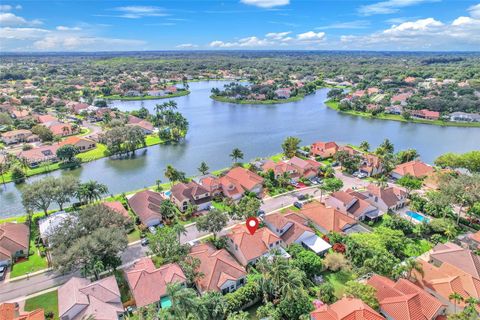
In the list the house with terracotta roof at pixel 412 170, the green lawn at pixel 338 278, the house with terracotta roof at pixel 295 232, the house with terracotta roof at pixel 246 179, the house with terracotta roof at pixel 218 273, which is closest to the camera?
the house with terracotta roof at pixel 218 273

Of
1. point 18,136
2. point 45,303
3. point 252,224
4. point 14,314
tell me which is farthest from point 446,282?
point 18,136

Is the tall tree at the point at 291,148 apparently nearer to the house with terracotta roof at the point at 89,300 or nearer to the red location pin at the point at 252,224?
the red location pin at the point at 252,224

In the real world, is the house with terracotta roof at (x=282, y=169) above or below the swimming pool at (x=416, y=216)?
above

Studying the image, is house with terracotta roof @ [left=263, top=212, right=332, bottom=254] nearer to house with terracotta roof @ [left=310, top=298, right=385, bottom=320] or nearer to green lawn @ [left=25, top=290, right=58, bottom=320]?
house with terracotta roof @ [left=310, top=298, right=385, bottom=320]

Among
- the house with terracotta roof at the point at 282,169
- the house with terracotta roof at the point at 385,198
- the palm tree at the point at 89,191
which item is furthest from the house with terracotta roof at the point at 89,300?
the house with terracotta roof at the point at 385,198

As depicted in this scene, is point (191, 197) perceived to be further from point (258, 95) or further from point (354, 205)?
point (258, 95)

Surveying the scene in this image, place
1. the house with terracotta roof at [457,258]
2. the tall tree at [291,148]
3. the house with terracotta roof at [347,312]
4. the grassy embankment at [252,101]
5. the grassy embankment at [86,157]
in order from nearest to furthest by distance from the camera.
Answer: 1. the house with terracotta roof at [347,312]
2. the house with terracotta roof at [457,258]
3. the grassy embankment at [86,157]
4. the tall tree at [291,148]
5. the grassy embankment at [252,101]
